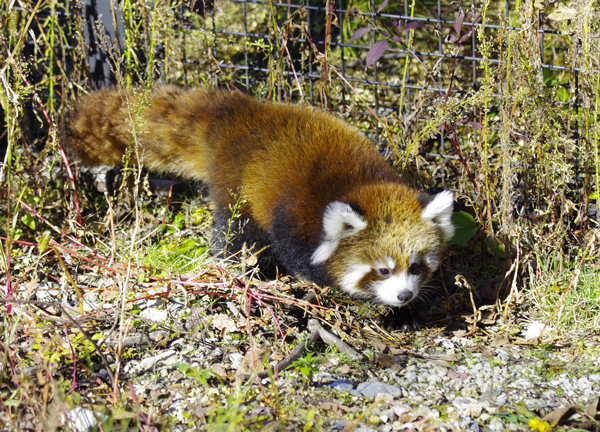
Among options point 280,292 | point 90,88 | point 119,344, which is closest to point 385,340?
point 280,292

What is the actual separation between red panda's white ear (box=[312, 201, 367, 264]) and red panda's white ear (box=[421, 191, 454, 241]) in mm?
385

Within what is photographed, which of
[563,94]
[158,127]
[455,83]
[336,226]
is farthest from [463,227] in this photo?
[158,127]

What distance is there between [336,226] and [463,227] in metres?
1.11

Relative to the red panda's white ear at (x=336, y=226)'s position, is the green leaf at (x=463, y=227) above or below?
below

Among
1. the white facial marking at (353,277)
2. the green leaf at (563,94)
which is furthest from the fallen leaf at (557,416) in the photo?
the green leaf at (563,94)

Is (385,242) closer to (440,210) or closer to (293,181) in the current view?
(440,210)

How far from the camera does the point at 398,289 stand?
327 centimetres

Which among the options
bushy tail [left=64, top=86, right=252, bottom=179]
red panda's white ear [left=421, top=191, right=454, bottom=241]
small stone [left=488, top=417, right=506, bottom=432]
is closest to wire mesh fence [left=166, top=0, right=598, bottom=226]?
red panda's white ear [left=421, top=191, right=454, bottom=241]

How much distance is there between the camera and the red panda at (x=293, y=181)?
3.32 meters

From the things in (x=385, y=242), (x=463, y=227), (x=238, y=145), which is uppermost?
(x=238, y=145)

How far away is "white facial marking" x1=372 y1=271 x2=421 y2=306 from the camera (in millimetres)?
3258

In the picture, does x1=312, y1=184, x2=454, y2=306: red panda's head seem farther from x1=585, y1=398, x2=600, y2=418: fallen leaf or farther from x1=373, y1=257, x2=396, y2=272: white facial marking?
x1=585, y1=398, x2=600, y2=418: fallen leaf

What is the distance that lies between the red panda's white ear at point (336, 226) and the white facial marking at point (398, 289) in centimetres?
33

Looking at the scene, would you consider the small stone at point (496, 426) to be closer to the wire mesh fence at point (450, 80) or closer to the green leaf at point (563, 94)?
the wire mesh fence at point (450, 80)
